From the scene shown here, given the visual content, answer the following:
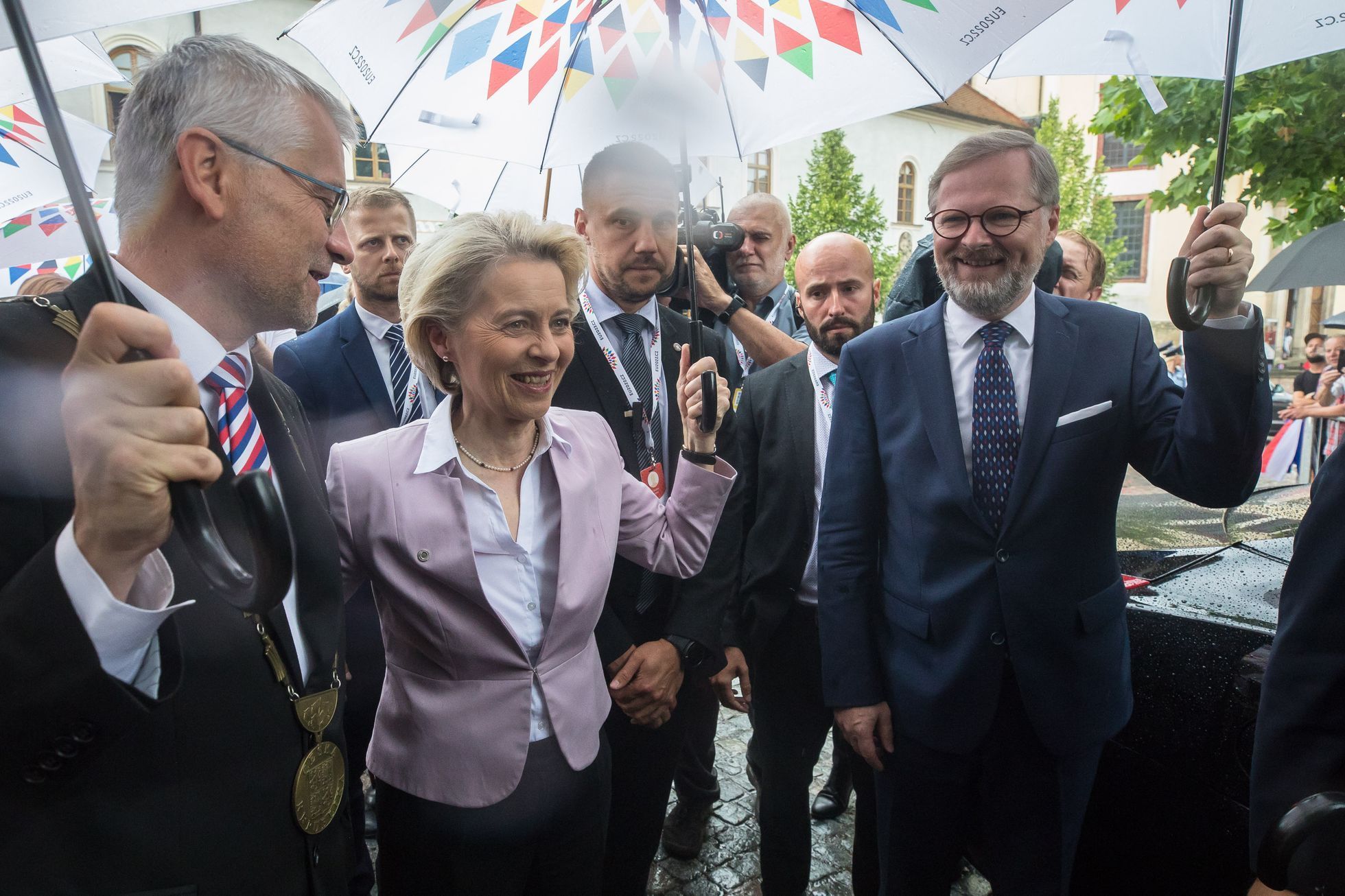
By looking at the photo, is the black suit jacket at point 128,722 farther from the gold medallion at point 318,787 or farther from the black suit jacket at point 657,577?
the black suit jacket at point 657,577

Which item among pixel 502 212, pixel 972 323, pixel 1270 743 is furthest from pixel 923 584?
pixel 502 212

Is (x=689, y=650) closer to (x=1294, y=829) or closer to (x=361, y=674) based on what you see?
(x=361, y=674)

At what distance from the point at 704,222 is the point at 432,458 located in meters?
2.38

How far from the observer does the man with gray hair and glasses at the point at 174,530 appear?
0.91 m

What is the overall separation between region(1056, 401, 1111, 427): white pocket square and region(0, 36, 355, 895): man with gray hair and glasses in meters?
1.75

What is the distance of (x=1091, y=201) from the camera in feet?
108

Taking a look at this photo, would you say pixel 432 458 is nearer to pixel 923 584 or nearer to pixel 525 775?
pixel 525 775

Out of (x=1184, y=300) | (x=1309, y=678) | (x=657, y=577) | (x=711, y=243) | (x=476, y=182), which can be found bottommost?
(x=657, y=577)

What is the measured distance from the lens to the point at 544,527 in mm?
2027

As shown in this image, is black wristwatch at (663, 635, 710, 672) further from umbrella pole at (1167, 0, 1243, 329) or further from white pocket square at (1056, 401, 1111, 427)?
umbrella pole at (1167, 0, 1243, 329)

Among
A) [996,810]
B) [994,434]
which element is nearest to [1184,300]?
[994,434]

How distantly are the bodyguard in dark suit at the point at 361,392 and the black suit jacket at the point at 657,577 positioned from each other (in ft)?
2.37

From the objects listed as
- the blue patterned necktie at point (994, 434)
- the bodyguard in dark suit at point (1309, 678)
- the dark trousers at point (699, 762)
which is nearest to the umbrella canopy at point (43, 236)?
Result: the dark trousers at point (699, 762)

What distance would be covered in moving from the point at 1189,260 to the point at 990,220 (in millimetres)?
700
